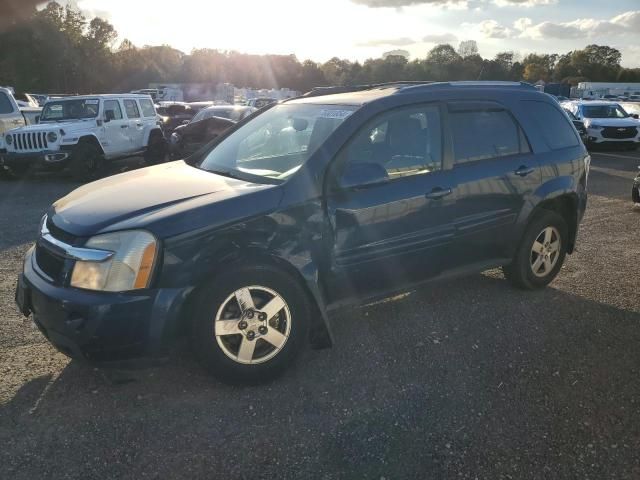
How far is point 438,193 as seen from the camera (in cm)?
385

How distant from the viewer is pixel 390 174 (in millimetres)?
3703

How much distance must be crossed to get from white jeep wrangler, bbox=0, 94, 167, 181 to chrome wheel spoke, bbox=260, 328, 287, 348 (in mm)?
10027

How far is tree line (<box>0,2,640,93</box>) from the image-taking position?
5684 centimetres

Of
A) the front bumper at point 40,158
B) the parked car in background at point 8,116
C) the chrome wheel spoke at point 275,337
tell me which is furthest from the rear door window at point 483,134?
the parked car in background at point 8,116

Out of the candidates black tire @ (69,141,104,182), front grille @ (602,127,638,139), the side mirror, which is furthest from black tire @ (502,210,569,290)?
front grille @ (602,127,638,139)

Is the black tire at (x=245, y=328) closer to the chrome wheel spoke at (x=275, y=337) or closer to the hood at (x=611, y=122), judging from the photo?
the chrome wheel spoke at (x=275, y=337)

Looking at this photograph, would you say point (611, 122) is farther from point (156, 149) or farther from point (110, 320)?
point (110, 320)

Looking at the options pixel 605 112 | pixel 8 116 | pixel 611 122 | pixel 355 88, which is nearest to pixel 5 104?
pixel 8 116

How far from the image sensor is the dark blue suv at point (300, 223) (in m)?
2.93

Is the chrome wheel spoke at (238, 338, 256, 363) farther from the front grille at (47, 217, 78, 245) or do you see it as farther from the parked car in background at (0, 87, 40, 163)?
the parked car in background at (0, 87, 40, 163)

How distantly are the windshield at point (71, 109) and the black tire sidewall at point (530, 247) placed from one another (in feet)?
34.8

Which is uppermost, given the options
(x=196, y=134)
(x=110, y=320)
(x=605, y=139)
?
(x=110, y=320)

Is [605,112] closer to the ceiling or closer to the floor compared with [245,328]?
closer to the ceiling

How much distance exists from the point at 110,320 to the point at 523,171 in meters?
3.31
